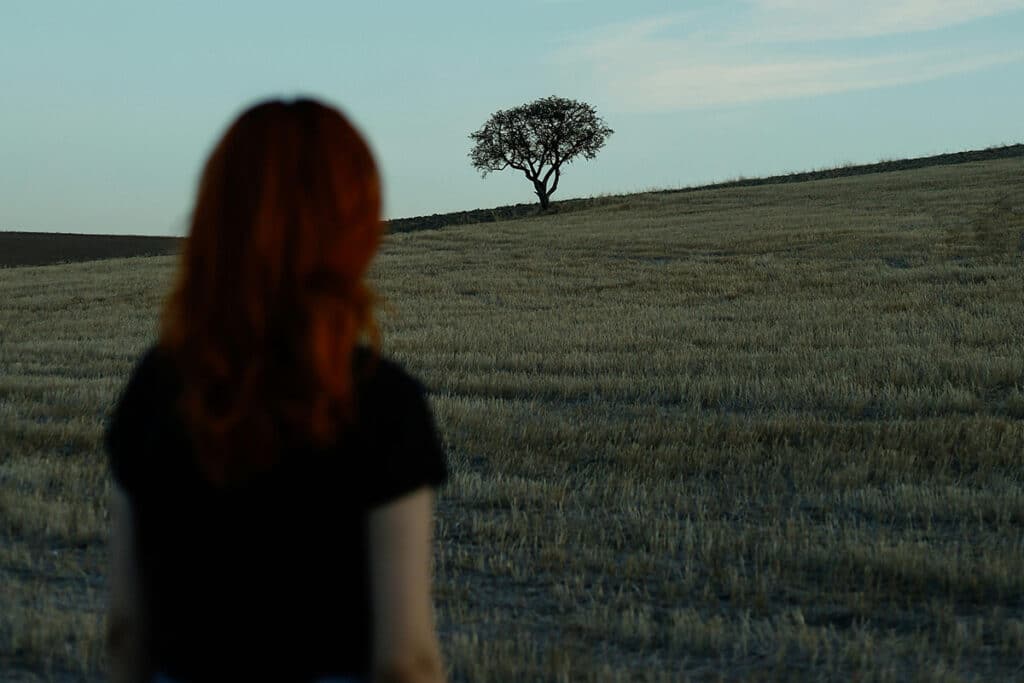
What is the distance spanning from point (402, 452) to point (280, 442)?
0.65 feet

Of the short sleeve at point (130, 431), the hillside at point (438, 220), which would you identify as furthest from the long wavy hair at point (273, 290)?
the hillside at point (438, 220)

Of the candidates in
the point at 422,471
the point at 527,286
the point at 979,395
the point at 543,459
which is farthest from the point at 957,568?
the point at 527,286

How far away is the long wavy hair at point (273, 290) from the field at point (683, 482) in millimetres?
3136

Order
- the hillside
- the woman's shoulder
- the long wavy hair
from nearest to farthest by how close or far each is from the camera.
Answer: the long wavy hair → the woman's shoulder → the hillside

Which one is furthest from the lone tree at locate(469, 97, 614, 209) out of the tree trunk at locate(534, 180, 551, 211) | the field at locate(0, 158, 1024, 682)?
the field at locate(0, 158, 1024, 682)

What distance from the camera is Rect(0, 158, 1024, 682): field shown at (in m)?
5.16

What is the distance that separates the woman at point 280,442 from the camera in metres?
1.82

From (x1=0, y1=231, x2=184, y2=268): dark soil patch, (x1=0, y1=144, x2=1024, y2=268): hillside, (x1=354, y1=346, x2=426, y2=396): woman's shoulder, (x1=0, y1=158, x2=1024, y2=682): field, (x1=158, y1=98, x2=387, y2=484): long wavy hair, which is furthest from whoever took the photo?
(x1=0, y1=144, x2=1024, y2=268): hillside

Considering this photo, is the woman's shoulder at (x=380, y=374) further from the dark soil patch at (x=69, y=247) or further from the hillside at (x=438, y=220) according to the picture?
the hillside at (x=438, y=220)

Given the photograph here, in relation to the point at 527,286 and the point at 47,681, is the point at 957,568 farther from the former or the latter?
the point at 527,286

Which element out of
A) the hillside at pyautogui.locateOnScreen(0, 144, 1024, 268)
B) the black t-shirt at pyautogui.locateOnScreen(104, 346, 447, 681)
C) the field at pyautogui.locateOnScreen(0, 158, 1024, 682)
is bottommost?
the field at pyautogui.locateOnScreen(0, 158, 1024, 682)

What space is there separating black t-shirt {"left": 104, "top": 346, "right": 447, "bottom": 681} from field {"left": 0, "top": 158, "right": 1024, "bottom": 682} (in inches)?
113

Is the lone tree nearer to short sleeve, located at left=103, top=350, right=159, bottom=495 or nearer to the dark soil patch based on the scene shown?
the dark soil patch

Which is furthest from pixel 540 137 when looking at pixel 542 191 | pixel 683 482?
pixel 683 482
